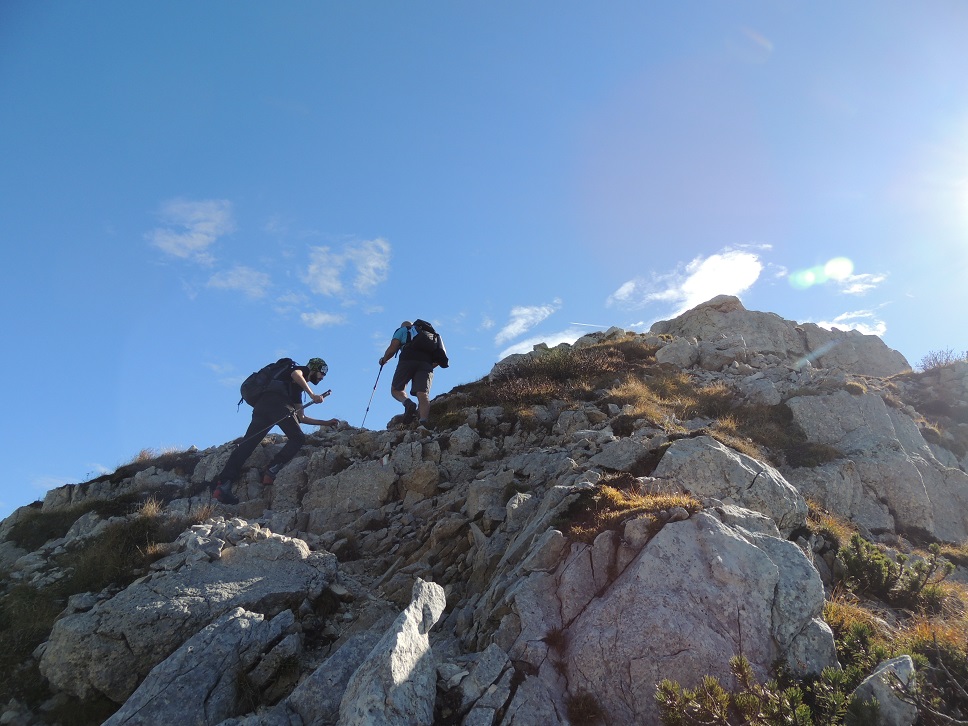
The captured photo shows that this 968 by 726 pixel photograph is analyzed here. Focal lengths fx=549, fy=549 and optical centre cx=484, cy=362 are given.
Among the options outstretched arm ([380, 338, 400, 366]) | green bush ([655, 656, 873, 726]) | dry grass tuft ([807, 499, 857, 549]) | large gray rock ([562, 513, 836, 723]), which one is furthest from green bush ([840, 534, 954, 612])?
outstretched arm ([380, 338, 400, 366])

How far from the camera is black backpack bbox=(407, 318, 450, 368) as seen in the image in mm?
15805

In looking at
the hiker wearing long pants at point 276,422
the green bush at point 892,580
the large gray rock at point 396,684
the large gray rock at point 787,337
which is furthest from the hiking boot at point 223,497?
the large gray rock at point 787,337

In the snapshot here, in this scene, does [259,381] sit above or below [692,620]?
above

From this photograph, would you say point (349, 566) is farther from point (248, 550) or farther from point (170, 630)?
point (170, 630)

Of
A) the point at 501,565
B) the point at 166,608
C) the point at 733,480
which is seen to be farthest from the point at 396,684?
the point at 733,480

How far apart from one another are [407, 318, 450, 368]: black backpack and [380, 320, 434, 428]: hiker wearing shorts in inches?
3.5

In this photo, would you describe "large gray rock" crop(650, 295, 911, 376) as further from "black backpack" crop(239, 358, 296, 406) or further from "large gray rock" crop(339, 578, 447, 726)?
"large gray rock" crop(339, 578, 447, 726)

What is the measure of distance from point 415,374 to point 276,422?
158 inches

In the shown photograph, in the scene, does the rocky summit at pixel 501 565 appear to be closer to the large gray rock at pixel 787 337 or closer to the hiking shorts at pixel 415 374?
the hiking shorts at pixel 415 374

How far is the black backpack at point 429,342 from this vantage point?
15.8 metres

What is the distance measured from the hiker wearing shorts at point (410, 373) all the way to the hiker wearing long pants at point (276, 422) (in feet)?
7.42

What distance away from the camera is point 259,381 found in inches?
562

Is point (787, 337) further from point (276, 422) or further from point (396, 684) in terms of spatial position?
point (396, 684)

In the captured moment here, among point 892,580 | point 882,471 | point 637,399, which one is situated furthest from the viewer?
point 637,399
